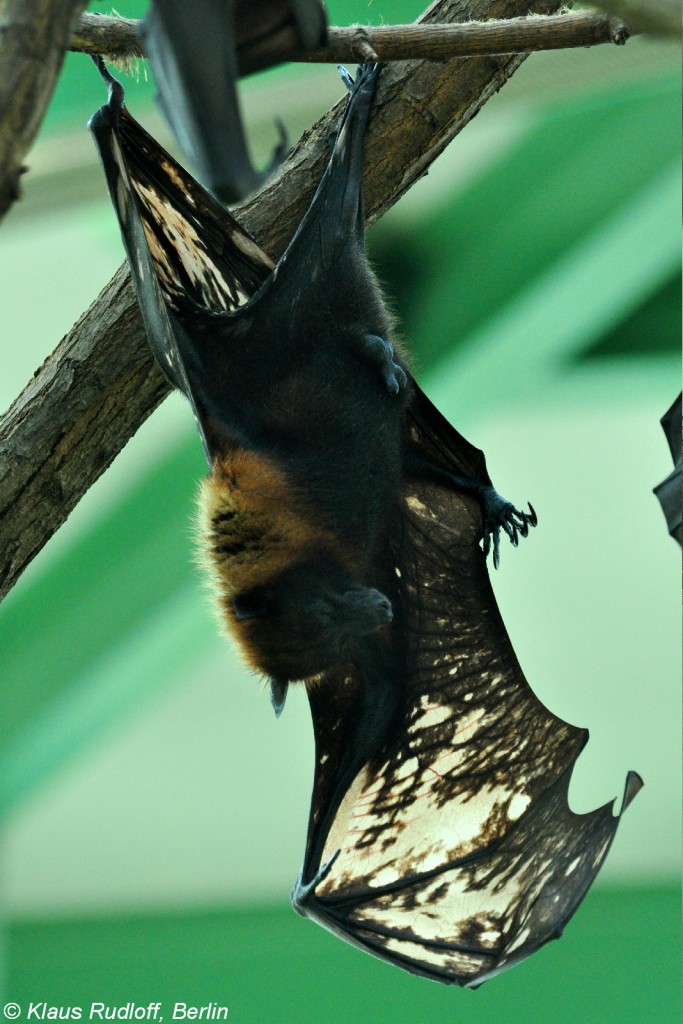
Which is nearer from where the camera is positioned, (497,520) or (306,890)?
(306,890)

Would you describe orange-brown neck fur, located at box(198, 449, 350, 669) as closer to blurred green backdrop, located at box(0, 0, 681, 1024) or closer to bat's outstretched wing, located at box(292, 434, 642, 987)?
bat's outstretched wing, located at box(292, 434, 642, 987)

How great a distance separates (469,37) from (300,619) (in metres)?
1.30

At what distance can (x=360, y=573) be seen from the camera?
9.36 feet

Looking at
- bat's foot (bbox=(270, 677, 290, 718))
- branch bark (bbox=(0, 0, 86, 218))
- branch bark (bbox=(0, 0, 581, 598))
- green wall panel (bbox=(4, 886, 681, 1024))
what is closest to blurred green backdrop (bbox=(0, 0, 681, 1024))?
green wall panel (bbox=(4, 886, 681, 1024))

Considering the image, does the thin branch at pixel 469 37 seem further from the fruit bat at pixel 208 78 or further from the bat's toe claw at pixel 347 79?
the bat's toe claw at pixel 347 79

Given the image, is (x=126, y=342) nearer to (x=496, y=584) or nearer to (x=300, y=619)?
(x=300, y=619)

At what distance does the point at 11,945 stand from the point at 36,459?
595 centimetres

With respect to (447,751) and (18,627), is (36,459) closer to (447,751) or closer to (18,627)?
(447,751)

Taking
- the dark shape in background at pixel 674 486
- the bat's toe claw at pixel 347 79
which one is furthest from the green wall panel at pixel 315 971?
the bat's toe claw at pixel 347 79

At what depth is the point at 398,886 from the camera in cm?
297

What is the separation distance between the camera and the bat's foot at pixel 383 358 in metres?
2.73

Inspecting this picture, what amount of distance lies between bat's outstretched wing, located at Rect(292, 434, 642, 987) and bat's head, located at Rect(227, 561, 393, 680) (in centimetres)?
33

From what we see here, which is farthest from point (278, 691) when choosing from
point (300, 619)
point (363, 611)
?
point (363, 611)

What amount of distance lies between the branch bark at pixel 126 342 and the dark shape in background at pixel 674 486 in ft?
2.98
